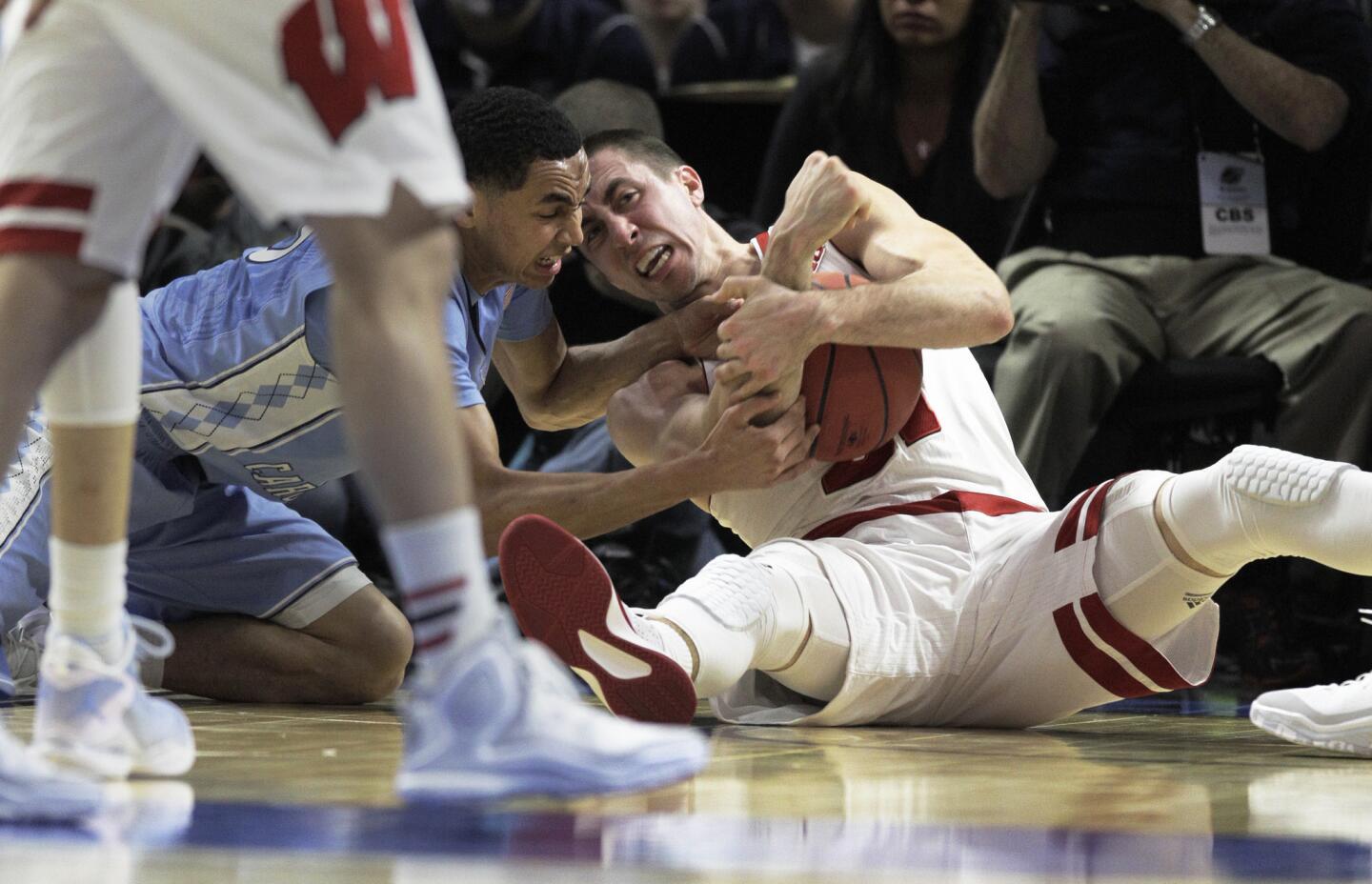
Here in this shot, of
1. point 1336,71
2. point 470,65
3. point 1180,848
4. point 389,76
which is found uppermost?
point 470,65

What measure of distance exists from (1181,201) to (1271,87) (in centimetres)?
31

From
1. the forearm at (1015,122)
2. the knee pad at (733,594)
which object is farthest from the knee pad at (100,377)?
the forearm at (1015,122)

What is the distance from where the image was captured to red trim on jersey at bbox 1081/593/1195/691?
2.33 metres

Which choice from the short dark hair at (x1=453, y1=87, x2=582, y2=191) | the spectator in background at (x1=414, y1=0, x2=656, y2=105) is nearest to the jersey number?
the short dark hair at (x1=453, y1=87, x2=582, y2=191)

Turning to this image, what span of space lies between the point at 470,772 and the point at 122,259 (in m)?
0.59

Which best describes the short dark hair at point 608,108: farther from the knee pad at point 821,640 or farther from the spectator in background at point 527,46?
the knee pad at point 821,640

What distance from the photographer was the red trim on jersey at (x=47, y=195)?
1489 mm

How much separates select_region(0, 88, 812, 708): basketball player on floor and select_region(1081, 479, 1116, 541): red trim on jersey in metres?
0.43

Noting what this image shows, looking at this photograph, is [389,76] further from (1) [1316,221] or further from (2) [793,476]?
(1) [1316,221]

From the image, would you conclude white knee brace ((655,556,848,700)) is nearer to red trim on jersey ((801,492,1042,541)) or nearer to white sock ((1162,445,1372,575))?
red trim on jersey ((801,492,1042,541))

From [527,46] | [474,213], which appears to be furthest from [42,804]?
[527,46]

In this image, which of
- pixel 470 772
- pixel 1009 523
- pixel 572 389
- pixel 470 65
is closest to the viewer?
pixel 470 772

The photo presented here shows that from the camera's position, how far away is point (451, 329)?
2.55m

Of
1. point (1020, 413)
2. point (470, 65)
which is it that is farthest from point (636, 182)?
point (470, 65)
